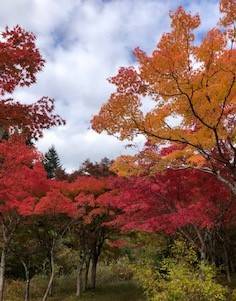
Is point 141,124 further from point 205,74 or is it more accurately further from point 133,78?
point 205,74

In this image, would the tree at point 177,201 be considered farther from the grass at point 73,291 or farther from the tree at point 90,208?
the grass at point 73,291

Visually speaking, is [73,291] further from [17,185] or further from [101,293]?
[17,185]

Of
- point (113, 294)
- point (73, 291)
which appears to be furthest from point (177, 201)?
point (73, 291)

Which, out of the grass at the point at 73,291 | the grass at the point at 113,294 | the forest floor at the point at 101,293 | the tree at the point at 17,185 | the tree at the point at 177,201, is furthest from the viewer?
the grass at the point at 73,291

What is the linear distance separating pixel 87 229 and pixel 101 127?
13.0 meters

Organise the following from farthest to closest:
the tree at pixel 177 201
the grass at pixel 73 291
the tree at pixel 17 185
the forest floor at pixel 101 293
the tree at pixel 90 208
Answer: the grass at pixel 73 291 → the forest floor at pixel 101 293 → the tree at pixel 90 208 → the tree at pixel 177 201 → the tree at pixel 17 185

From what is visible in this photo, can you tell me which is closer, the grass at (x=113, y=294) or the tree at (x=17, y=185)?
the tree at (x=17, y=185)

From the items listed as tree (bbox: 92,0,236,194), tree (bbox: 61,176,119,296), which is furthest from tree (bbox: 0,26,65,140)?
tree (bbox: 61,176,119,296)

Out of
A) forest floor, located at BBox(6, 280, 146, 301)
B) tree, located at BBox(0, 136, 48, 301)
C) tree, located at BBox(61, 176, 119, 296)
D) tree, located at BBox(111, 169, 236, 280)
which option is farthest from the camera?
forest floor, located at BBox(6, 280, 146, 301)

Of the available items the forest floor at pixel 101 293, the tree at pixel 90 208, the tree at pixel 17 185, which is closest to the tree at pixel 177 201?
the tree at pixel 90 208

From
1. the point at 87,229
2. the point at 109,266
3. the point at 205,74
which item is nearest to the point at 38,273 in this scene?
the point at 109,266

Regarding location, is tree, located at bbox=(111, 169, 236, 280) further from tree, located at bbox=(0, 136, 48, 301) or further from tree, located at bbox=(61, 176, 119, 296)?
tree, located at bbox=(0, 136, 48, 301)

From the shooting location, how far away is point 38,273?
32156mm

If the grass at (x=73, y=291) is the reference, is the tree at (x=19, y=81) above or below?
above
